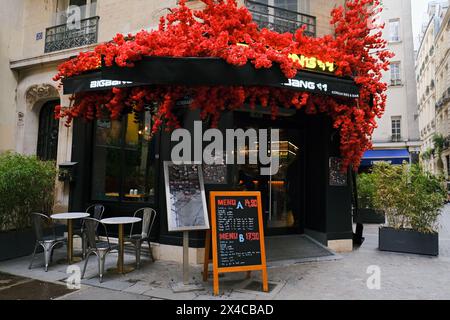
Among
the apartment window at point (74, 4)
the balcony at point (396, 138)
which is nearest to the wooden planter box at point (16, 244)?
the apartment window at point (74, 4)

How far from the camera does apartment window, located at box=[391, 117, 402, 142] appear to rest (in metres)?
22.8

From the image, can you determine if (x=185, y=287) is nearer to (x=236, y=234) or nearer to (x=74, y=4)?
(x=236, y=234)

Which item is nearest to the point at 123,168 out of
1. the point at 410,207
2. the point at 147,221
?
the point at 147,221

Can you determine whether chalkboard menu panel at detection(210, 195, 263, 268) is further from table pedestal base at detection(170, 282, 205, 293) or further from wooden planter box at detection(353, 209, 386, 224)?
wooden planter box at detection(353, 209, 386, 224)

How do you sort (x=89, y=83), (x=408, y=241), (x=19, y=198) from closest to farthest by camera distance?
(x=89, y=83)
(x=19, y=198)
(x=408, y=241)

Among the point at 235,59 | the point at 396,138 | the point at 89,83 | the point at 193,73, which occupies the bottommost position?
the point at 193,73

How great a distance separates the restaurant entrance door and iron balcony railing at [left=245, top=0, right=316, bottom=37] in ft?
6.73

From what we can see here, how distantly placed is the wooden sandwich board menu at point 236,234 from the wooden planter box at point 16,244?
4426 mm

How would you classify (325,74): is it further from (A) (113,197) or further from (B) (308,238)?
(A) (113,197)

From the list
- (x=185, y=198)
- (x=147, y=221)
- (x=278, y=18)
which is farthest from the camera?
(x=278, y=18)

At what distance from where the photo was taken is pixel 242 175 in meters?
7.79

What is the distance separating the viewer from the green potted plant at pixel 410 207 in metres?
6.95

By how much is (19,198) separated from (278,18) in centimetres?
666

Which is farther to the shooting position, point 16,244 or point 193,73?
point 16,244
